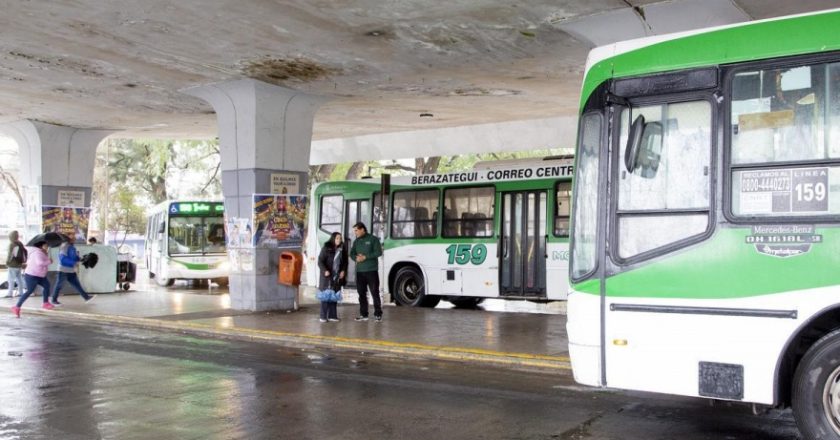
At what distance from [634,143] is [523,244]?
1092cm

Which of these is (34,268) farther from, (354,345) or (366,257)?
(354,345)

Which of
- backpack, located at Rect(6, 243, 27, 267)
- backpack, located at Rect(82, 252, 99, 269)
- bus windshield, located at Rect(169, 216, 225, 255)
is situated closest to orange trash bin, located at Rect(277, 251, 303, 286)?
backpack, located at Rect(6, 243, 27, 267)

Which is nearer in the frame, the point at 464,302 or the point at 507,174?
the point at 507,174

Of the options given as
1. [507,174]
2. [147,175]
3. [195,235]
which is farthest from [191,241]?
[147,175]

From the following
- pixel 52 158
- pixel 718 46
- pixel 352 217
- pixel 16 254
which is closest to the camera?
pixel 718 46

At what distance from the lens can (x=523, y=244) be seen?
57.6 feet

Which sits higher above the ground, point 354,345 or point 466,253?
point 466,253

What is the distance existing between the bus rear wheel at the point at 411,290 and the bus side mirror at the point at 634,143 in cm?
1267

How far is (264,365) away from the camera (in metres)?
11.0

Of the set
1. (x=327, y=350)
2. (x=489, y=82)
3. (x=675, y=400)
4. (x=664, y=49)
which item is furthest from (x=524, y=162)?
(x=664, y=49)

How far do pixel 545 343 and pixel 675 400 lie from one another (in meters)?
3.98

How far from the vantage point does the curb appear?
428 inches

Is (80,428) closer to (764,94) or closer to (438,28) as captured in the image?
(764,94)

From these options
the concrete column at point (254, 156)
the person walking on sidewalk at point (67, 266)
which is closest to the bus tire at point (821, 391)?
the concrete column at point (254, 156)
